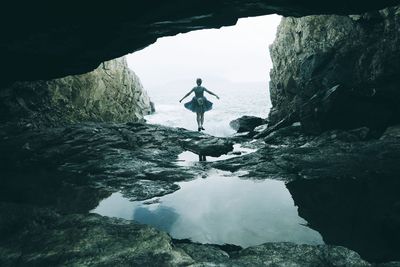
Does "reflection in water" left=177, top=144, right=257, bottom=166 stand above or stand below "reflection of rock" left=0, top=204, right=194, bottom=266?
above

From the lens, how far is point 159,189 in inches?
358

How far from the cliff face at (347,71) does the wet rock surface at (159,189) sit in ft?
2.59

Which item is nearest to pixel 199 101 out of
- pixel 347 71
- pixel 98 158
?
pixel 347 71

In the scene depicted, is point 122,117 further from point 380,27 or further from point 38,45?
point 380,27

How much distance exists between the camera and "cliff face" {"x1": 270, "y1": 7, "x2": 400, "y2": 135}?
13.3m

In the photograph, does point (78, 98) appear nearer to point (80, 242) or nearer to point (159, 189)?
point (159, 189)

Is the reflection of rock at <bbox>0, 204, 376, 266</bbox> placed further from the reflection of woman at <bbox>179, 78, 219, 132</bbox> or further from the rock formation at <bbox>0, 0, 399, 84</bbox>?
the reflection of woman at <bbox>179, 78, 219, 132</bbox>

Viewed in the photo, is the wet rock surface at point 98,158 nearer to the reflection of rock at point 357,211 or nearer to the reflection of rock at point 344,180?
the reflection of rock at point 344,180

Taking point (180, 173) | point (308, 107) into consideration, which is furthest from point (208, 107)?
point (180, 173)

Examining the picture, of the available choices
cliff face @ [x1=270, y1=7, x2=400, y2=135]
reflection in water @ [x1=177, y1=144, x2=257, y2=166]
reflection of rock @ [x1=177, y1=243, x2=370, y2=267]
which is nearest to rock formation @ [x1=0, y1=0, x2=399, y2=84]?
cliff face @ [x1=270, y1=7, x2=400, y2=135]

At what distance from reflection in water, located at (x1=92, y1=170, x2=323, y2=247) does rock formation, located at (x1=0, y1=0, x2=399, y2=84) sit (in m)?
4.69

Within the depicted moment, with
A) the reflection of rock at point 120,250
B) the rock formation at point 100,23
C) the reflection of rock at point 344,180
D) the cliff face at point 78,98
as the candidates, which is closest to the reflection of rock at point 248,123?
the reflection of rock at point 344,180

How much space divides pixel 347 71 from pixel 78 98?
1607 cm

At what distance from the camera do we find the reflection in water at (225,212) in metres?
6.40
